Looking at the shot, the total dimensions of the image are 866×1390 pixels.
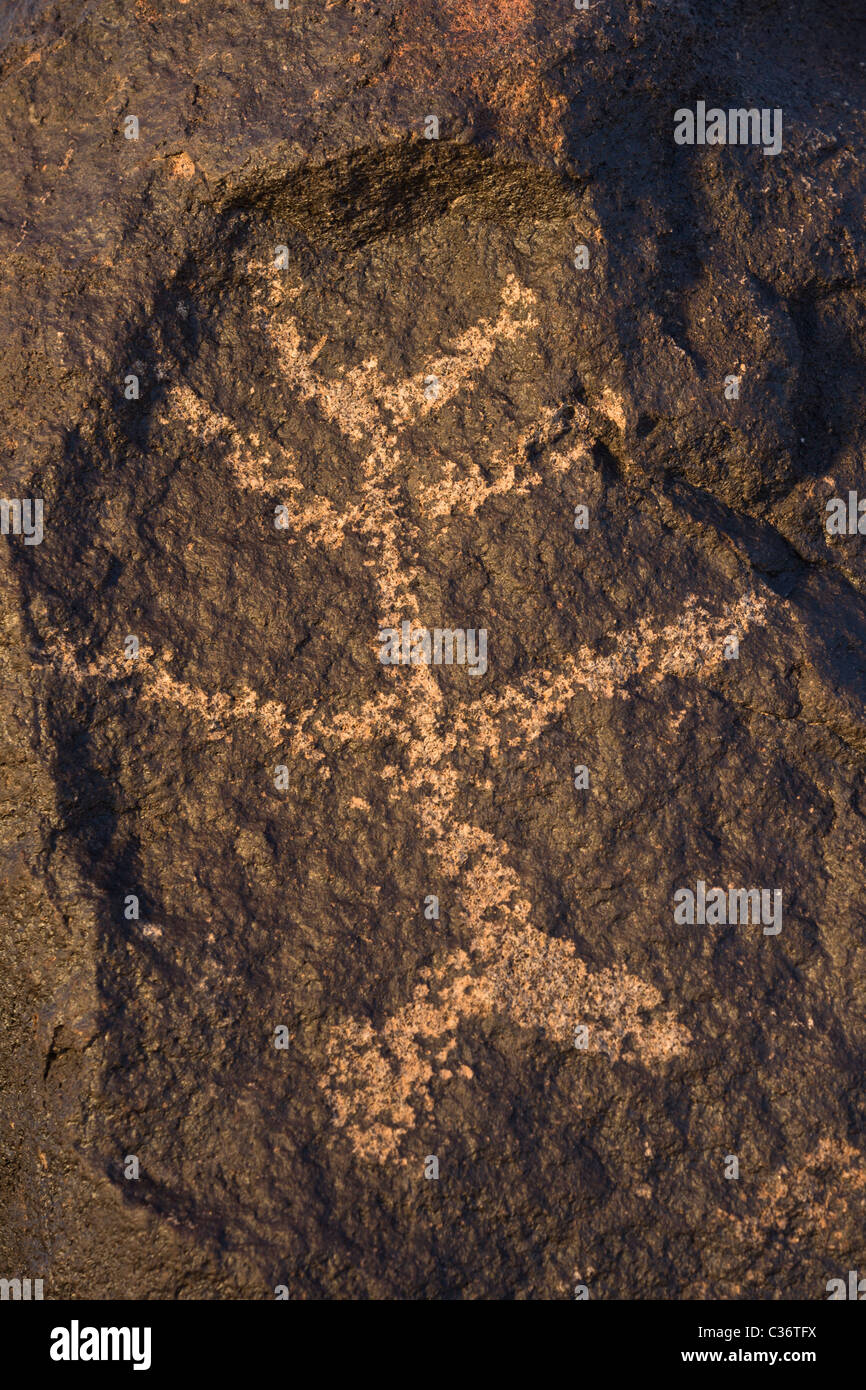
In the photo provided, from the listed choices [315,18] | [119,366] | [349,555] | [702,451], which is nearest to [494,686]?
[349,555]

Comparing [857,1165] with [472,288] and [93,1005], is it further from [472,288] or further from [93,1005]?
[472,288]

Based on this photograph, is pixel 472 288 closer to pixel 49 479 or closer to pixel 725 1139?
pixel 49 479

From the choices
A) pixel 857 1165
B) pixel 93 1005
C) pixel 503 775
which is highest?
pixel 503 775

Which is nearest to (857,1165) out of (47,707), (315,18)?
(47,707)

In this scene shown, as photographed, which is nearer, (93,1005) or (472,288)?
(93,1005)

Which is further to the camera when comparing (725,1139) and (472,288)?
(472,288)

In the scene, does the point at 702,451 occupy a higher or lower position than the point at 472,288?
lower
